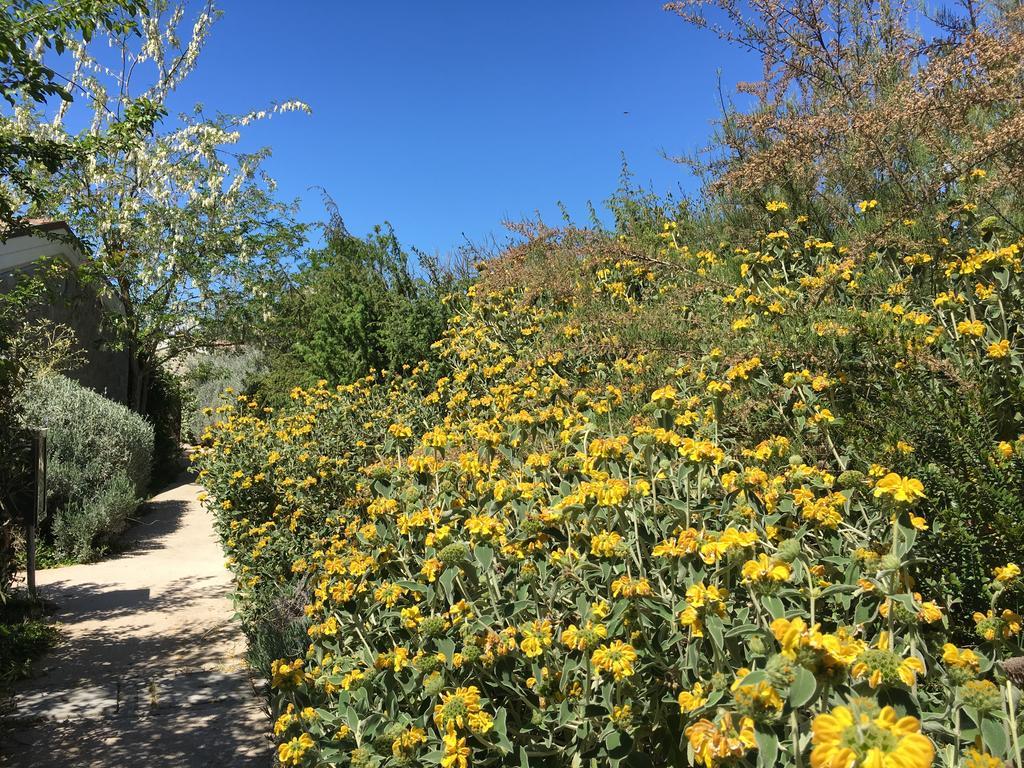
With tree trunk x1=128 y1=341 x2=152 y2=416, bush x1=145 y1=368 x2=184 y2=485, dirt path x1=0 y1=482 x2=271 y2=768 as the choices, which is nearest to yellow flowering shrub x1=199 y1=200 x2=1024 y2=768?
dirt path x1=0 y1=482 x2=271 y2=768

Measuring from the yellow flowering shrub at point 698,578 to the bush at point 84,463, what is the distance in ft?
16.1

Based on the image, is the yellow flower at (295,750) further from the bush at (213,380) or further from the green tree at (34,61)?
the bush at (213,380)

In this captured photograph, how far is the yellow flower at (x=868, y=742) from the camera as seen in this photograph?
2.63 ft

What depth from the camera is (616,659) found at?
148 cm

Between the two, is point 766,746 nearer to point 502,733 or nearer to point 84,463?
point 502,733

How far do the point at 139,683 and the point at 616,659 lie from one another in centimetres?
351

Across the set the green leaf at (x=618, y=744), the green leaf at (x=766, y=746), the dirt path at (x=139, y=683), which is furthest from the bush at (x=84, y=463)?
the green leaf at (x=766, y=746)

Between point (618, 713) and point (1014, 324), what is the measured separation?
2286mm

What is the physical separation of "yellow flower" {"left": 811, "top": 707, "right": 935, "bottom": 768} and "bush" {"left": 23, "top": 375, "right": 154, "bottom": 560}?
298 inches

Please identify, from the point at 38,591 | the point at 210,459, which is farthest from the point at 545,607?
the point at 38,591

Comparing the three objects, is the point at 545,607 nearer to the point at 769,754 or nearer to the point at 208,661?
the point at 769,754

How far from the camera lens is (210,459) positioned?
562cm

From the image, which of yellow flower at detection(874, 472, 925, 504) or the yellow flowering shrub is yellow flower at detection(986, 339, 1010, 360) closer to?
the yellow flowering shrub

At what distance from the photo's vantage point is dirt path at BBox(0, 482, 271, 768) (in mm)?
3064
